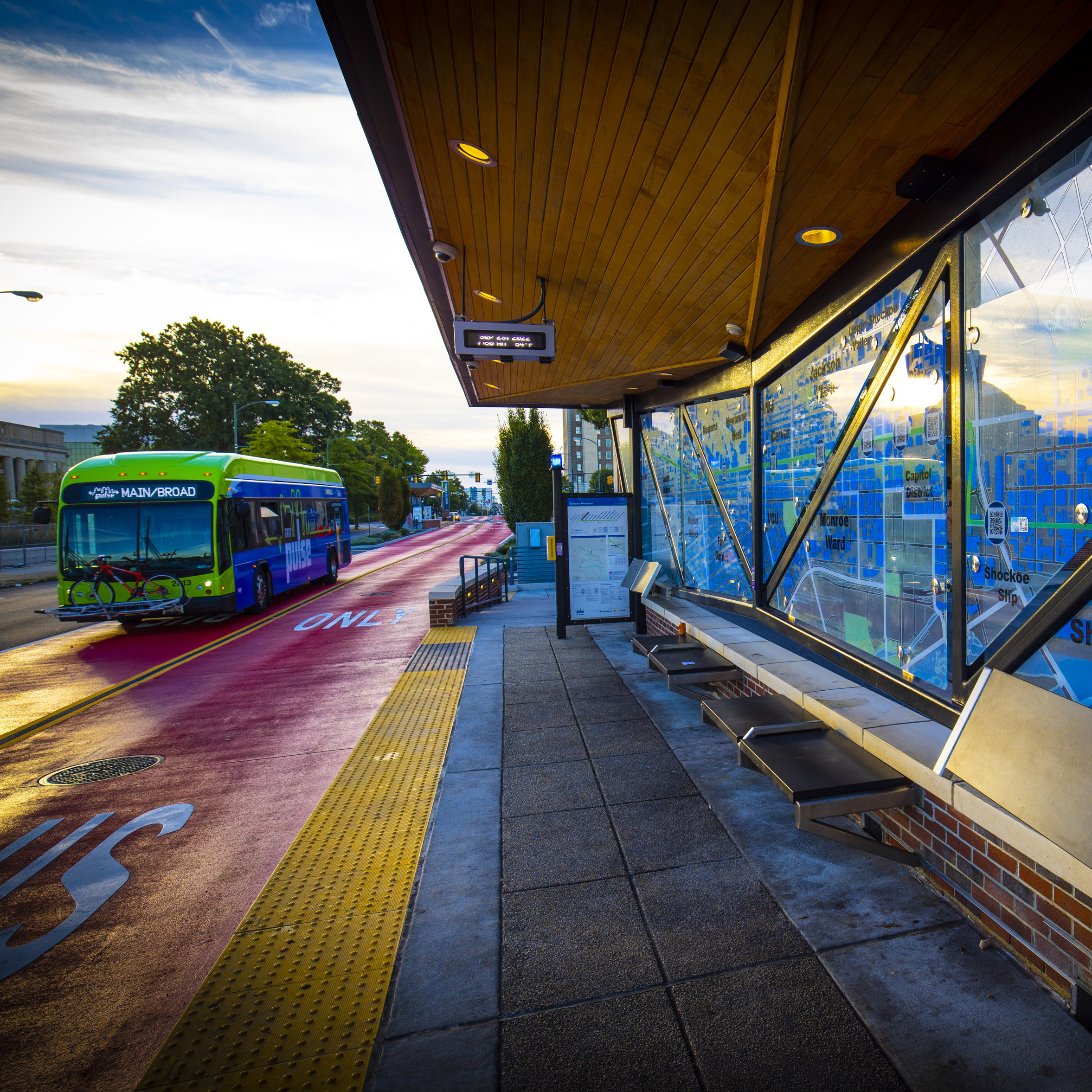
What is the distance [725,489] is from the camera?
7371 millimetres

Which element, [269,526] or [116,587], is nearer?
[116,587]

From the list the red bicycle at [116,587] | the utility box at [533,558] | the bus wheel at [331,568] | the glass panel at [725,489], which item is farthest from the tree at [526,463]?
the glass panel at [725,489]

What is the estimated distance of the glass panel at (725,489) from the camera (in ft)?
22.6

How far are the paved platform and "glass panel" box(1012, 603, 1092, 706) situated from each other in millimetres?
1249

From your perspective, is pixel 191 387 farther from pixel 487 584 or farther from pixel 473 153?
pixel 473 153

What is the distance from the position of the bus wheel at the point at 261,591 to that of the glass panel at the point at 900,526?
11745 mm

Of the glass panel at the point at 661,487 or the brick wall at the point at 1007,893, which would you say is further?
the glass panel at the point at 661,487

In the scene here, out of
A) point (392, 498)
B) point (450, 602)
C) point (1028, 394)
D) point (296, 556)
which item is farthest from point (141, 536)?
point (392, 498)

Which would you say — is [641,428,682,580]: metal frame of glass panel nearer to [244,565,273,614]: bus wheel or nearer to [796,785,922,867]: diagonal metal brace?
[796,785,922,867]: diagonal metal brace

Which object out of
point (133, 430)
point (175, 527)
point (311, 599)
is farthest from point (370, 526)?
point (175, 527)

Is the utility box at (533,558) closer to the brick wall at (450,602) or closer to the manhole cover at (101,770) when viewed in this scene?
the brick wall at (450,602)

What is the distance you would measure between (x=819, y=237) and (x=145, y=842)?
6.31m

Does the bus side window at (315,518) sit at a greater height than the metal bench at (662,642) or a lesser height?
greater

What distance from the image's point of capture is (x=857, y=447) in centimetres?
450
